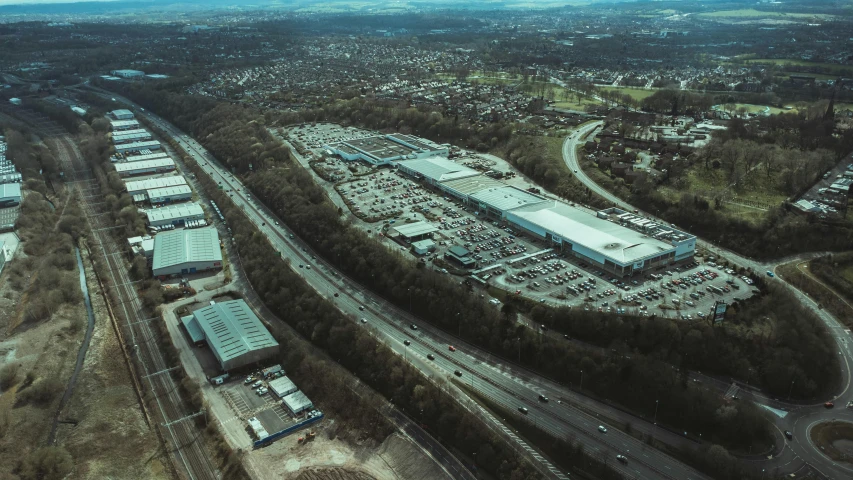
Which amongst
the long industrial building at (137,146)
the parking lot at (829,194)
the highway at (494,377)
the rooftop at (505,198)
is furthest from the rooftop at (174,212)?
the parking lot at (829,194)

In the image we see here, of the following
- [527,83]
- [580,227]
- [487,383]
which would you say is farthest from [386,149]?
[527,83]

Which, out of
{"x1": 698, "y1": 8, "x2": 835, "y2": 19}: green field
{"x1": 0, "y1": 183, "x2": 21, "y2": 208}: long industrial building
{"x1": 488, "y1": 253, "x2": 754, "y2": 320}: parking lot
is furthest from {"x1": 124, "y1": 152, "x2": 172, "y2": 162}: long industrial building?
{"x1": 698, "y1": 8, "x2": 835, "y2": 19}: green field

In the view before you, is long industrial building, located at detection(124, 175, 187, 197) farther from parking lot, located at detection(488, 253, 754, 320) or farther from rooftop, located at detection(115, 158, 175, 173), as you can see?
parking lot, located at detection(488, 253, 754, 320)

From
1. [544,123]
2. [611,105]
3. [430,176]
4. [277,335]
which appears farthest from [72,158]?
[611,105]

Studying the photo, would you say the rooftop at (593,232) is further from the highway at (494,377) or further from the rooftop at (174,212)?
the rooftop at (174,212)

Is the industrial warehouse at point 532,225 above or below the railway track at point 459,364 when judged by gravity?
above

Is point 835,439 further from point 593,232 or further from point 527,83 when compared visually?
point 527,83
